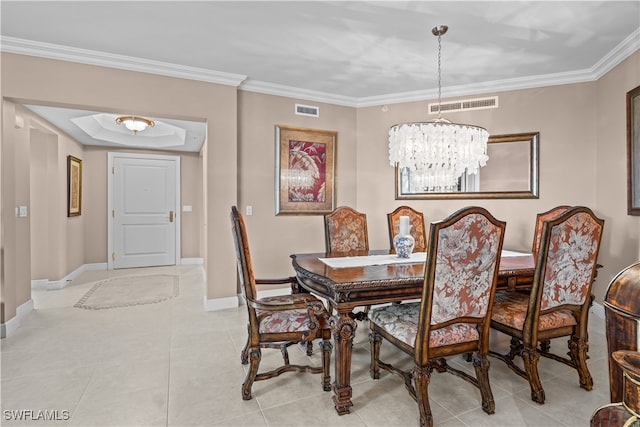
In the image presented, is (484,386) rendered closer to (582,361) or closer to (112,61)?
(582,361)

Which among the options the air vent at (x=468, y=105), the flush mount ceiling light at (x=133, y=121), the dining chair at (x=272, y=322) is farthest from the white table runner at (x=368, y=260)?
the flush mount ceiling light at (x=133, y=121)

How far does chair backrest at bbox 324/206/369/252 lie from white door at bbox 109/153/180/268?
13.7 feet

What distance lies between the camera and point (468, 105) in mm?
4004

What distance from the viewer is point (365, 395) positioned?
200cm

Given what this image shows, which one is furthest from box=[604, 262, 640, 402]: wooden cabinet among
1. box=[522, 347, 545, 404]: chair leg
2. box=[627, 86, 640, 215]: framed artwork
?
box=[627, 86, 640, 215]: framed artwork

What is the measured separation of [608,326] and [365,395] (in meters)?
1.60

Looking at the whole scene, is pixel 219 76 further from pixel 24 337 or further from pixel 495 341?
pixel 495 341

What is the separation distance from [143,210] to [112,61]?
346cm

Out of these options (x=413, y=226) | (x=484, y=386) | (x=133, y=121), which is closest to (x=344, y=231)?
(x=413, y=226)

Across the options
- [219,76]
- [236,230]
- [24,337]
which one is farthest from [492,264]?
[24,337]

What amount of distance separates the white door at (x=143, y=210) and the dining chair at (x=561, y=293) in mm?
5828

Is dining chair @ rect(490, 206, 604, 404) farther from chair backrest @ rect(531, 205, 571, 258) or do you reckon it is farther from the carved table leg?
chair backrest @ rect(531, 205, 571, 258)

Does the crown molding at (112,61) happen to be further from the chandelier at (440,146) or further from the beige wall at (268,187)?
the chandelier at (440,146)

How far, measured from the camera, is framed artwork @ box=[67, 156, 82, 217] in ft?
16.0
